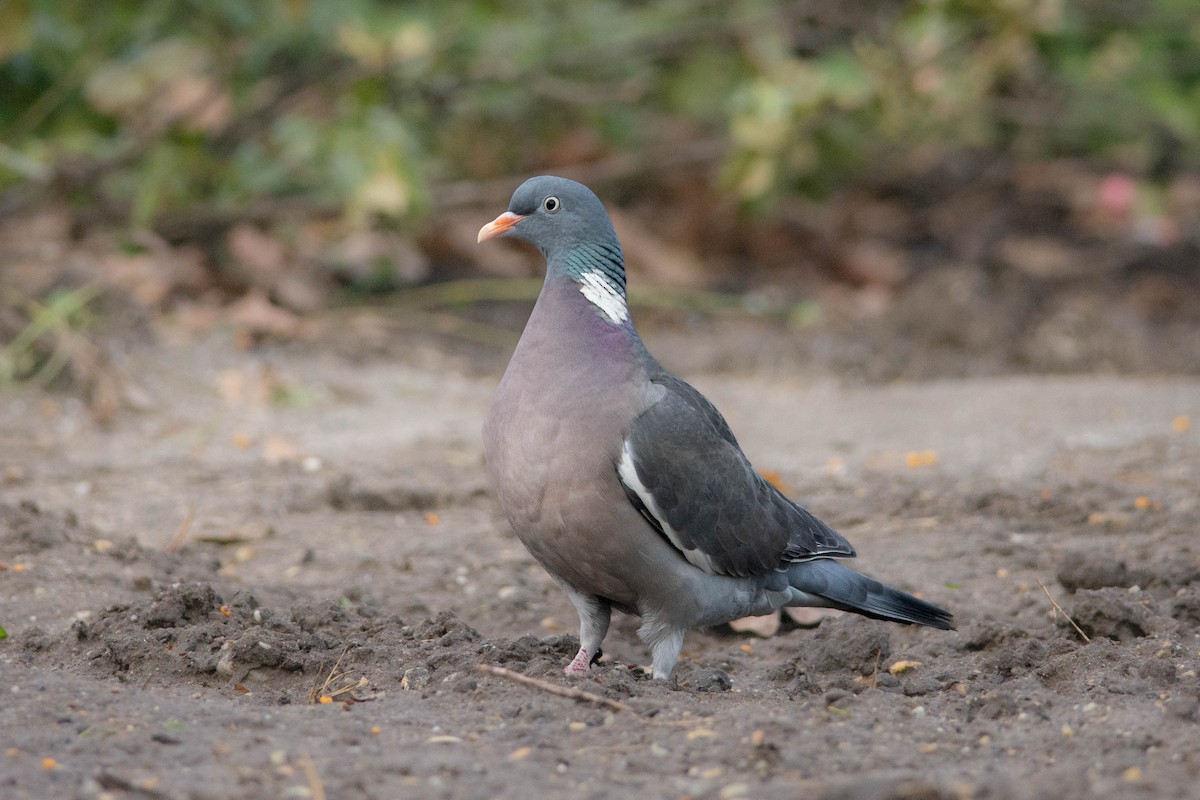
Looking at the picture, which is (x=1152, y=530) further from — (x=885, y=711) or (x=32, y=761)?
(x=32, y=761)

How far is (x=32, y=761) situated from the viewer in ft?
8.32

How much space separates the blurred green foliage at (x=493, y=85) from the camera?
6.38 metres

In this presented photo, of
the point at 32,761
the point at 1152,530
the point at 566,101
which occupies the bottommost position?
the point at 32,761

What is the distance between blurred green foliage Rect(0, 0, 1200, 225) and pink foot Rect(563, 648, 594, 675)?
129 inches

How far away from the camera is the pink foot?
138 inches

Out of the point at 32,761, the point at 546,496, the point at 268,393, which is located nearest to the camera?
the point at 32,761

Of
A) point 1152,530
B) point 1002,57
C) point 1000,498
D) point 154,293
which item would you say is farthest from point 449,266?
point 1152,530

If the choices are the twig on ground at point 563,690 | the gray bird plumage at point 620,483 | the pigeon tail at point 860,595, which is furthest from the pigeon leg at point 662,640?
the twig on ground at point 563,690

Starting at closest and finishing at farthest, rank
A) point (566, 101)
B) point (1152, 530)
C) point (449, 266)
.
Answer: point (1152, 530) < point (566, 101) < point (449, 266)

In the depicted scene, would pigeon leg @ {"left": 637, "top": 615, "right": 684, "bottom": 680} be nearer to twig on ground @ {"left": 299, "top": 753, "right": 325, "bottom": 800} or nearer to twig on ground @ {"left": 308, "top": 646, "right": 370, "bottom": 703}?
twig on ground @ {"left": 308, "top": 646, "right": 370, "bottom": 703}

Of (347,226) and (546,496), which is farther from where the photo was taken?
(347,226)

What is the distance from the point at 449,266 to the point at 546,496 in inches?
210

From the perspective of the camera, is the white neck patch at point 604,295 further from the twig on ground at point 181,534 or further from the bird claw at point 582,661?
the twig on ground at point 181,534

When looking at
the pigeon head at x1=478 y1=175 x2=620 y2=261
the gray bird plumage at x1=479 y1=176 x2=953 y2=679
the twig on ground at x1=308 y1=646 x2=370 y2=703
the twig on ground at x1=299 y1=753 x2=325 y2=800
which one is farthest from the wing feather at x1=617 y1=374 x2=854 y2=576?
the twig on ground at x1=299 y1=753 x2=325 y2=800
